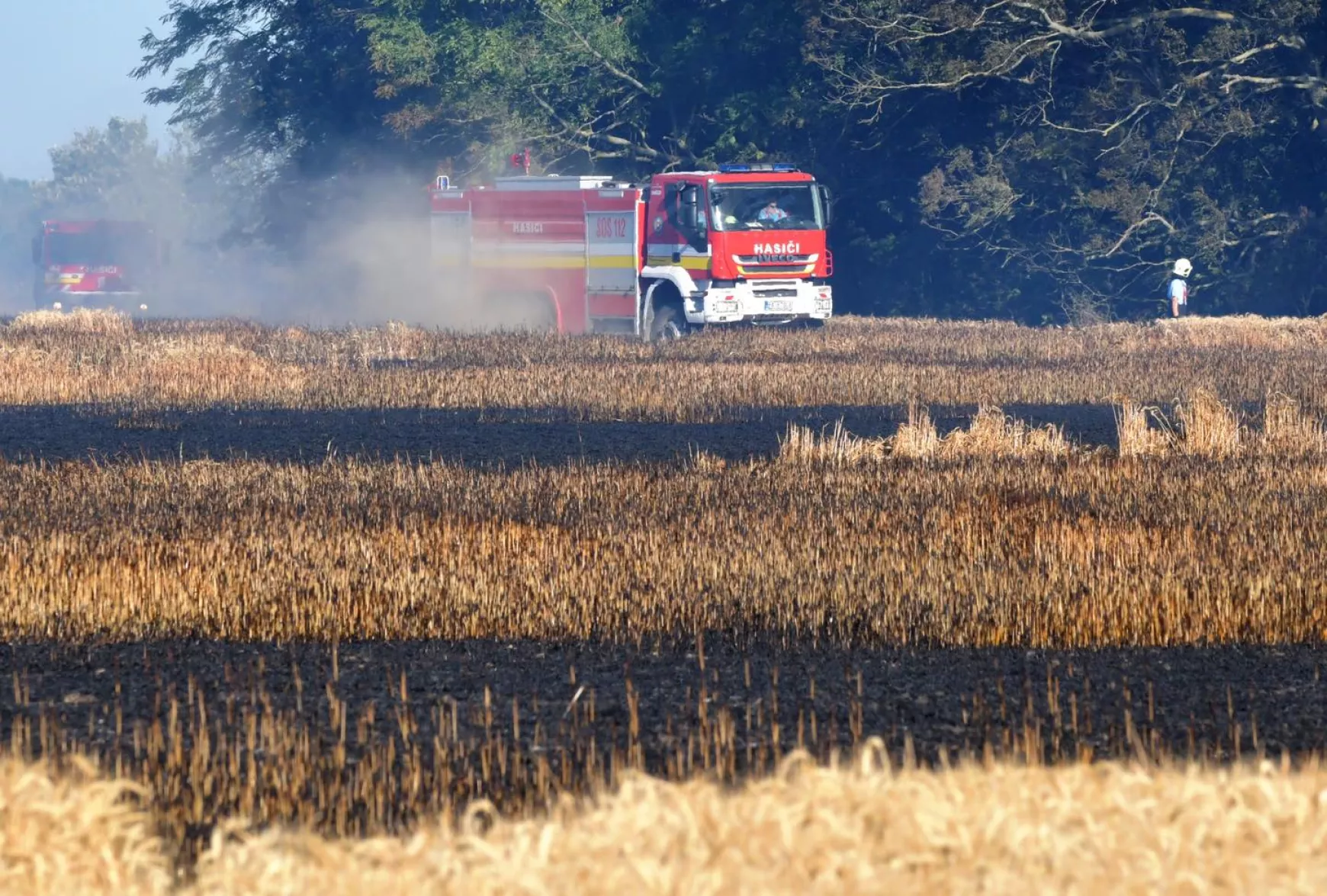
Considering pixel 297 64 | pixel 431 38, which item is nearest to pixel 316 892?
pixel 431 38

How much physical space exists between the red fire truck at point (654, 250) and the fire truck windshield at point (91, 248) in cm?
2836

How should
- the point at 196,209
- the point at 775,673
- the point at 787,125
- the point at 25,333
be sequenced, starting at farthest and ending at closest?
1. the point at 196,209
2. the point at 787,125
3. the point at 25,333
4. the point at 775,673

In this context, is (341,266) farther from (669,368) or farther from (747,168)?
(669,368)

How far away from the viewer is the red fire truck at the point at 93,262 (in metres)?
62.7

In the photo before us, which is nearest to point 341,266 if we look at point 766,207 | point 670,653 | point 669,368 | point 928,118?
point 928,118

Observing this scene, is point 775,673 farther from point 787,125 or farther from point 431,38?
point 431,38

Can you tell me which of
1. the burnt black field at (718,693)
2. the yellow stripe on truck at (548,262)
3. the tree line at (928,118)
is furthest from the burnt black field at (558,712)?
the tree line at (928,118)

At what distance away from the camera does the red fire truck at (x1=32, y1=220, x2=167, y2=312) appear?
62656mm

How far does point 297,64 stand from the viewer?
58719 mm

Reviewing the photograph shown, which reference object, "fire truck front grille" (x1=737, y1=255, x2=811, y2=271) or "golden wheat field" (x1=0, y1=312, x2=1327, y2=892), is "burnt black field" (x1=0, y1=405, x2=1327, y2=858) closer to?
"golden wheat field" (x1=0, y1=312, x2=1327, y2=892)

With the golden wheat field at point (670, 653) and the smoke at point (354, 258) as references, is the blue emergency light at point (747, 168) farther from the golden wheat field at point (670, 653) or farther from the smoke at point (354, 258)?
the golden wheat field at point (670, 653)

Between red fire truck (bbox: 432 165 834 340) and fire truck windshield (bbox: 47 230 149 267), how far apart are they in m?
28.4

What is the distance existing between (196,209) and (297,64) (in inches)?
3409

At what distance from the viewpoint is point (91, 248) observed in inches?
2493
